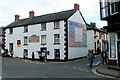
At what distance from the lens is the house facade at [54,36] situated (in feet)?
86.0

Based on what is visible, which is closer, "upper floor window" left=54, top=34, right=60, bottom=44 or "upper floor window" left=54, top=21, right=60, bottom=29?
"upper floor window" left=54, top=34, right=60, bottom=44

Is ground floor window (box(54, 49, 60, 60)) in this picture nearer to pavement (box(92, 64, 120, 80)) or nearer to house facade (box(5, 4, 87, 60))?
house facade (box(5, 4, 87, 60))

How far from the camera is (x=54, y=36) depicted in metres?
27.2

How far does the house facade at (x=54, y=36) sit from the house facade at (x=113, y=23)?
31.5 ft

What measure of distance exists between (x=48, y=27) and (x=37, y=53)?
4.83 metres

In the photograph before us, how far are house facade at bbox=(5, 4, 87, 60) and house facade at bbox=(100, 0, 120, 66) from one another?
961 centimetres

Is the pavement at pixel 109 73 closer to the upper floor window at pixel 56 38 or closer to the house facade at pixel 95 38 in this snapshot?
the upper floor window at pixel 56 38

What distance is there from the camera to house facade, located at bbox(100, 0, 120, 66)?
1518 cm

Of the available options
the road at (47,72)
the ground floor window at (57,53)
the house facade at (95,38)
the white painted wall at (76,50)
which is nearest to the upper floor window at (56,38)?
the ground floor window at (57,53)

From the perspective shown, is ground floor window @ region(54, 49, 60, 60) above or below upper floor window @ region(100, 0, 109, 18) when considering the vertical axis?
below

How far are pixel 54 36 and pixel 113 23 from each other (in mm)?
12566

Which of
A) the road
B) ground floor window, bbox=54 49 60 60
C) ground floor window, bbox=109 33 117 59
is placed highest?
ground floor window, bbox=109 33 117 59

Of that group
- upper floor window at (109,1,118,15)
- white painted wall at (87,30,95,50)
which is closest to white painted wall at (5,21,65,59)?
white painted wall at (87,30,95,50)

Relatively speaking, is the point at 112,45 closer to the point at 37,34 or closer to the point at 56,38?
the point at 56,38
